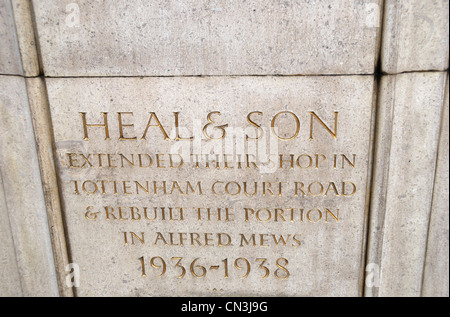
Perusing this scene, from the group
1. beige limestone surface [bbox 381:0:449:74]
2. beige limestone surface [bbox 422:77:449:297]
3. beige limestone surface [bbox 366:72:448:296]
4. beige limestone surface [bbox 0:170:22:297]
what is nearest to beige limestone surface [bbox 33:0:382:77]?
beige limestone surface [bbox 381:0:449:74]

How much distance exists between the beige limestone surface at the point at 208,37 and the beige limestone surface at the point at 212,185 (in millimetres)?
73

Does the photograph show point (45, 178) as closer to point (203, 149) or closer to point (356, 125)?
point (203, 149)

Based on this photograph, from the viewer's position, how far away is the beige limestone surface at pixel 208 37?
170 cm

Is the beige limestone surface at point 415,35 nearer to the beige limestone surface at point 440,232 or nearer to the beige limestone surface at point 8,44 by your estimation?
the beige limestone surface at point 440,232

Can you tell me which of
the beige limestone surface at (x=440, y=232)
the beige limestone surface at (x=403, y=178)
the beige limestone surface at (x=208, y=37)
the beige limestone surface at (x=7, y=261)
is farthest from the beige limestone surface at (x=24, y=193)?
the beige limestone surface at (x=440, y=232)

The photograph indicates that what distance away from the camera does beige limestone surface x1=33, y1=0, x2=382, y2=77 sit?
5.57 feet

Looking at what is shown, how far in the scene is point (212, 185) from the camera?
1.96 metres

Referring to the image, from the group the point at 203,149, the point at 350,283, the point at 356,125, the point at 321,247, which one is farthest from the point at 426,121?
the point at 203,149

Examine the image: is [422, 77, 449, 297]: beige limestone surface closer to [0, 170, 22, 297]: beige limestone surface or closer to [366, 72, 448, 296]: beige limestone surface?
[366, 72, 448, 296]: beige limestone surface

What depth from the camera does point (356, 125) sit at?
1810mm

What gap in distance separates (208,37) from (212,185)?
775 millimetres
